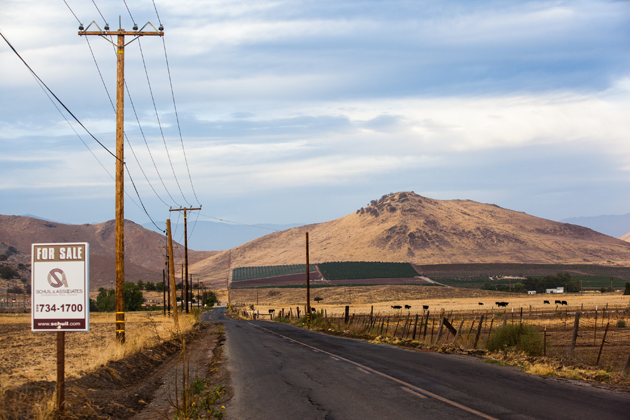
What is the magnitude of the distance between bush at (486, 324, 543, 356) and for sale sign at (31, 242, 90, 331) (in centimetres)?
1634

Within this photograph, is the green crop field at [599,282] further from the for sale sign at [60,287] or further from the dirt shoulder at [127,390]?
the for sale sign at [60,287]

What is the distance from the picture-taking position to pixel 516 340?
20.4m

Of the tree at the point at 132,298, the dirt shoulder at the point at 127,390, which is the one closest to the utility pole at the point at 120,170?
the dirt shoulder at the point at 127,390

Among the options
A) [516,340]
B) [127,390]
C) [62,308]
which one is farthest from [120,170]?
[516,340]

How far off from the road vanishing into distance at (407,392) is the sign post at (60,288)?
3.52 m

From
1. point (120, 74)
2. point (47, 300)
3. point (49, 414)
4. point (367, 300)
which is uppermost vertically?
point (120, 74)

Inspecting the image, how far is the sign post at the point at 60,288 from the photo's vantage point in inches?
336

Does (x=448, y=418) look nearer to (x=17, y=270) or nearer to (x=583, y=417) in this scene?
(x=583, y=417)

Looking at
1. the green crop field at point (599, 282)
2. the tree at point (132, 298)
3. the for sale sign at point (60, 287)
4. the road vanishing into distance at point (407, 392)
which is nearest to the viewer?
the for sale sign at point (60, 287)

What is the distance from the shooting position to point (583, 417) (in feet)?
30.0

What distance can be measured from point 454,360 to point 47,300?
14.0 m

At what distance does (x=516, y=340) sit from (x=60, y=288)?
1750 cm

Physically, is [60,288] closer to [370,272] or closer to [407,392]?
[407,392]

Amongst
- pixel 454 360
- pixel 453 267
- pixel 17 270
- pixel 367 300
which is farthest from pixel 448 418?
pixel 453 267
